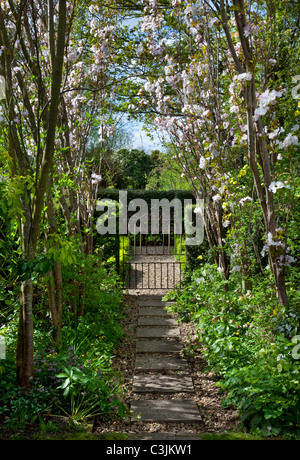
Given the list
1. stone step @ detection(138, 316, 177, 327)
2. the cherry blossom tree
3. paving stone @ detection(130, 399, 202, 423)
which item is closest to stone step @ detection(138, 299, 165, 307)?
stone step @ detection(138, 316, 177, 327)

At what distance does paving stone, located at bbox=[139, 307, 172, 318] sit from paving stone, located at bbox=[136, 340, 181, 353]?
1123mm

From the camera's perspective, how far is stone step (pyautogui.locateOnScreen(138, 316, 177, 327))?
588 cm

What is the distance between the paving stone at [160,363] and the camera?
439 cm

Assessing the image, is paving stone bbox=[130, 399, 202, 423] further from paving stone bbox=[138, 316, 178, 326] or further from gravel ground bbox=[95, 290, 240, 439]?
paving stone bbox=[138, 316, 178, 326]

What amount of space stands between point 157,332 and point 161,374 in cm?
128

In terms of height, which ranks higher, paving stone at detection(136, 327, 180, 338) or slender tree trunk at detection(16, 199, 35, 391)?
slender tree trunk at detection(16, 199, 35, 391)

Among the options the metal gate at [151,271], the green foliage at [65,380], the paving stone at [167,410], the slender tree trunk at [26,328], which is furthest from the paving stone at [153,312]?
the slender tree trunk at [26,328]

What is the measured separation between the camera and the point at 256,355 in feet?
11.8

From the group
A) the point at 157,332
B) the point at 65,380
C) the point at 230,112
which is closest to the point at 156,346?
the point at 157,332

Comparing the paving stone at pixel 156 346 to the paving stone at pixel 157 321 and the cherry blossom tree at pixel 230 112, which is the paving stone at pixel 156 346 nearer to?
the paving stone at pixel 157 321

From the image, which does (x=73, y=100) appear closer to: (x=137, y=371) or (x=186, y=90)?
(x=186, y=90)

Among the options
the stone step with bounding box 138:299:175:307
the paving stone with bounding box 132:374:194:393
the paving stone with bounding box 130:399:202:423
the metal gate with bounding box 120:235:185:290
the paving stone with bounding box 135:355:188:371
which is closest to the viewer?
the paving stone with bounding box 130:399:202:423

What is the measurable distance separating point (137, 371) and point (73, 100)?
350 centimetres
